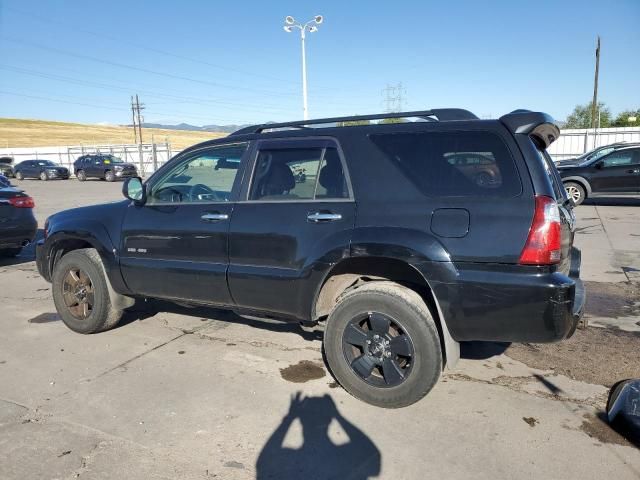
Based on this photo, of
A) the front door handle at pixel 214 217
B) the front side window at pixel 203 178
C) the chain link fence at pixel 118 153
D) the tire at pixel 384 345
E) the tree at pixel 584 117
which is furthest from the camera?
the tree at pixel 584 117

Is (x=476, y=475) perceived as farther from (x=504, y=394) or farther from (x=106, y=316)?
(x=106, y=316)

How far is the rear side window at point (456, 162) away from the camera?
3107 mm

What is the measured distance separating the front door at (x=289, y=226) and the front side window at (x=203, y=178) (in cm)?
25

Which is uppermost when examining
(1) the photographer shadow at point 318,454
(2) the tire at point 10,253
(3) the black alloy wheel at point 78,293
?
(3) the black alloy wheel at point 78,293

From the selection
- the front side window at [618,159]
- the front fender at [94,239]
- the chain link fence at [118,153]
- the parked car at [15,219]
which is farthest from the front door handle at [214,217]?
the chain link fence at [118,153]

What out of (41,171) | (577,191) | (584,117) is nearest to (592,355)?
(577,191)

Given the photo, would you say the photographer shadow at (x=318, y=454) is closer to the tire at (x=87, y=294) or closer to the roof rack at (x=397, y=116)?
the roof rack at (x=397, y=116)

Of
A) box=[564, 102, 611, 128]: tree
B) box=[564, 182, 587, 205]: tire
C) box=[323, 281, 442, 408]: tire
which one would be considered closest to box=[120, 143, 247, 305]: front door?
box=[323, 281, 442, 408]: tire

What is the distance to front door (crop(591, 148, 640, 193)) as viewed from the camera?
13.7 m

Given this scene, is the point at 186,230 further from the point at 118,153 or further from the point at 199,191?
the point at 118,153

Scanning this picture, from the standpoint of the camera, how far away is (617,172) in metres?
13.8

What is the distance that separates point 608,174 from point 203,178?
514 inches

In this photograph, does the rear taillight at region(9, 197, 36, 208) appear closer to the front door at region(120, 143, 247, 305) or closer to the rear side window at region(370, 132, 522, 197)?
the front door at region(120, 143, 247, 305)

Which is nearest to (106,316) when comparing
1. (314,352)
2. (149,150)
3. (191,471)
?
(314,352)
